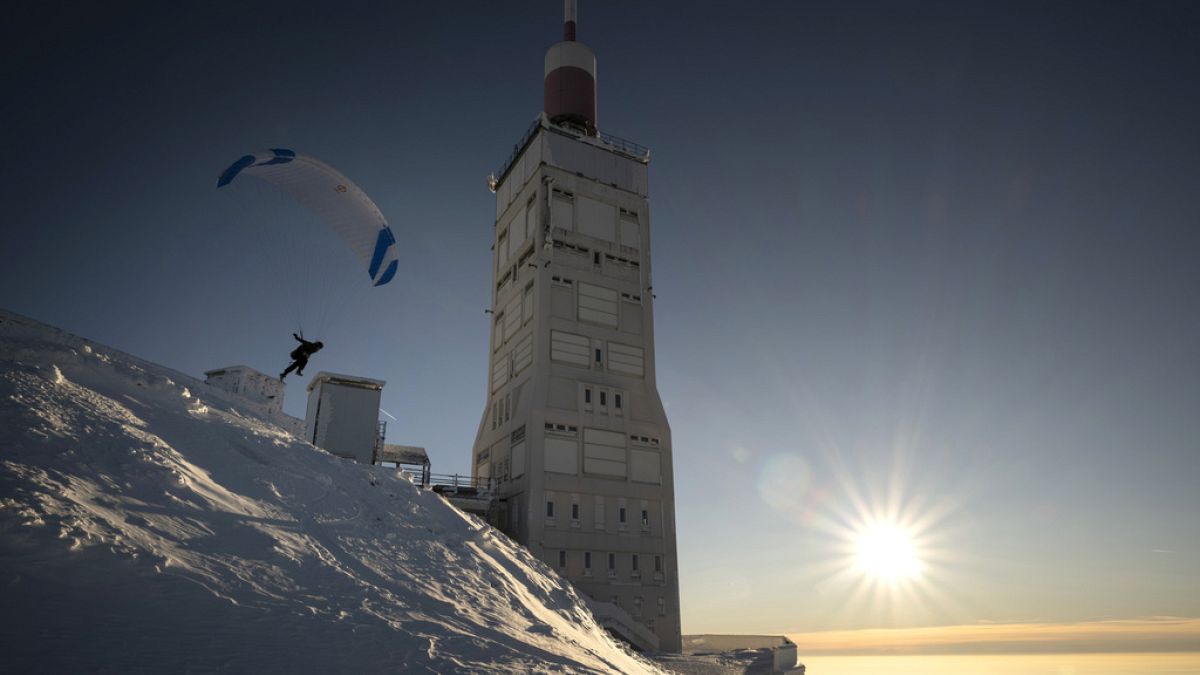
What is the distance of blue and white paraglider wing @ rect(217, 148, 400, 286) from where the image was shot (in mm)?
27922

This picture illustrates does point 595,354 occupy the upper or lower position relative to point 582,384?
upper

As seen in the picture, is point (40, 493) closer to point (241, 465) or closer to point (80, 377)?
point (241, 465)

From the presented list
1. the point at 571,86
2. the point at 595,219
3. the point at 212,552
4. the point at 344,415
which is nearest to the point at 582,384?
the point at 595,219

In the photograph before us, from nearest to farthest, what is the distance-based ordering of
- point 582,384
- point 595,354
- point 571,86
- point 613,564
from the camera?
point 613,564 < point 582,384 < point 595,354 < point 571,86

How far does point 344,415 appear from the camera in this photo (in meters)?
33.1

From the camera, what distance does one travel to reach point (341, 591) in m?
13.6

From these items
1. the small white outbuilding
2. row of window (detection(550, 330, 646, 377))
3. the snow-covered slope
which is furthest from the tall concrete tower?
the snow-covered slope

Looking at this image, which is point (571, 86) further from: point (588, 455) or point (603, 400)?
point (588, 455)

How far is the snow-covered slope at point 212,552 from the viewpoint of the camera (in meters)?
10.2

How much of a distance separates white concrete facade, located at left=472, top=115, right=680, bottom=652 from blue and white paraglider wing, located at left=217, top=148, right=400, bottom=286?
1386 cm

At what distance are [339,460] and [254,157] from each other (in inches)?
529

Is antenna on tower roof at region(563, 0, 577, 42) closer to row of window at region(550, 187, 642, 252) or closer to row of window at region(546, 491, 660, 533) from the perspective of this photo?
row of window at region(550, 187, 642, 252)

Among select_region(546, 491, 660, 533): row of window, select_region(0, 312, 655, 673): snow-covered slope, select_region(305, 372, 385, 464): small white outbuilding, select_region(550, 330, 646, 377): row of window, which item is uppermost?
select_region(550, 330, 646, 377): row of window

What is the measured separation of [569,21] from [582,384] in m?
30.0
